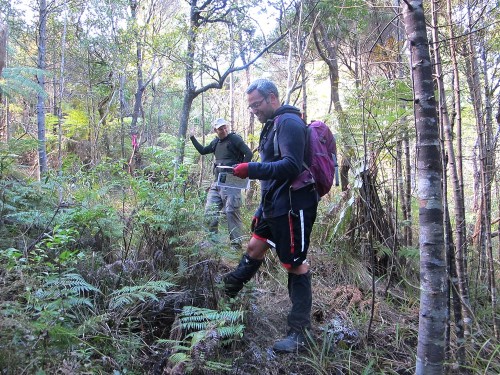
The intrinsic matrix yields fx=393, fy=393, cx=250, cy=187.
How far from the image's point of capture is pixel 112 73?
12.4 meters

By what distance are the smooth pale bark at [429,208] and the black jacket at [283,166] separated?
37.3 inches

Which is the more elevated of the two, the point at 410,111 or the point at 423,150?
the point at 410,111

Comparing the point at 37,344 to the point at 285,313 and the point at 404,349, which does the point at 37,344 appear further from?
the point at 404,349

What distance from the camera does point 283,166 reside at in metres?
2.76

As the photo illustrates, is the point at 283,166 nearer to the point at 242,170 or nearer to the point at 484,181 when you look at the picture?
the point at 242,170

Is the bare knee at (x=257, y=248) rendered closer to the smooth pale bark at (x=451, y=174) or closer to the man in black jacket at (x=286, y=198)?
the man in black jacket at (x=286, y=198)

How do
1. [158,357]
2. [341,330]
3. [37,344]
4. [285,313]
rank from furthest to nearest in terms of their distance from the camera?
[285,313]
[341,330]
[158,357]
[37,344]

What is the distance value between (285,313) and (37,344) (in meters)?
2.12

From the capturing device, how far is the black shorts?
2.91 m

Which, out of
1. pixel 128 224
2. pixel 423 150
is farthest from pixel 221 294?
pixel 423 150

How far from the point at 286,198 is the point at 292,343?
1.06 meters

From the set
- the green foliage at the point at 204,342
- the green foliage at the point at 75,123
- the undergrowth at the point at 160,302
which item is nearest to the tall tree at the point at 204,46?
the green foliage at the point at 75,123

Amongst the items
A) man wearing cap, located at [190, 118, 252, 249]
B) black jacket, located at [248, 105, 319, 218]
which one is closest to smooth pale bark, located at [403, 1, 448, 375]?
black jacket, located at [248, 105, 319, 218]

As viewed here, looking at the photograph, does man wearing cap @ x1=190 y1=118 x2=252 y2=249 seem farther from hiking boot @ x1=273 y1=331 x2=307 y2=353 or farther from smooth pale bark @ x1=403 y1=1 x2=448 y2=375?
smooth pale bark @ x1=403 y1=1 x2=448 y2=375
